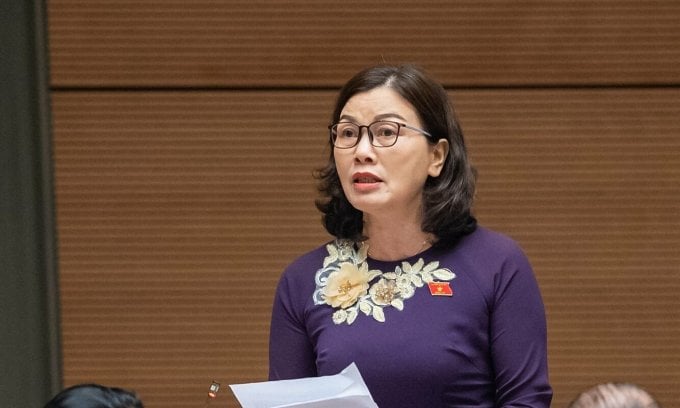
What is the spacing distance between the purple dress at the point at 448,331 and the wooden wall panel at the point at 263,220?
1035mm

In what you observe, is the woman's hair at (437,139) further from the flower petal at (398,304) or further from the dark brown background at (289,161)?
the dark brown background at (289,161)

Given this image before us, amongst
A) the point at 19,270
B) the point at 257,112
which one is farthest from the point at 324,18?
the point at 19,270

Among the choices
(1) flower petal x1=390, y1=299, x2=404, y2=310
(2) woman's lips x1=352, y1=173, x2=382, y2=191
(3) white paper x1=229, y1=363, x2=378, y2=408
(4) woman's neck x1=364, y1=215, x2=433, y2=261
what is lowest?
(3) white paper x1=229, y1=363, x2=378, y2=408

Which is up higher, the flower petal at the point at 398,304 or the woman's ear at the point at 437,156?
the woman's ear at the point at 437,156

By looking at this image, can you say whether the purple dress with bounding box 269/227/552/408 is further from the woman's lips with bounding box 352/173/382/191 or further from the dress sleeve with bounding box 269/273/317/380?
the woman's lips with bounding box 352/173/382/191

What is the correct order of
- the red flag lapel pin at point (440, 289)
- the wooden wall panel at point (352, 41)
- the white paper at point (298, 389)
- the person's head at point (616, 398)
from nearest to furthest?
the person's head at point (616, 398)
the white paper at point (298, 389)
the red flag lapel pin at point (440, 289)
the wooden wall panel at point (352, 41)

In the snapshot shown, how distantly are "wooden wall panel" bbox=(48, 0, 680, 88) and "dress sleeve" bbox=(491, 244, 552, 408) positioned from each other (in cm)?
118

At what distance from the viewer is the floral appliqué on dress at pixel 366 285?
1881 millimetres

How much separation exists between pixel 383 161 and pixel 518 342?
38cm

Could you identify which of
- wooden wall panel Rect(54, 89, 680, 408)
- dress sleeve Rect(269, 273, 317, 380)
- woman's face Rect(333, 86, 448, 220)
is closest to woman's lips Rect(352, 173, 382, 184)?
woman's face Rect(333, 86, 448, 220)

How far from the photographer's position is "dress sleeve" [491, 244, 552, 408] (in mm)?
1801

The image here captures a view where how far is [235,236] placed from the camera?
2.96 m

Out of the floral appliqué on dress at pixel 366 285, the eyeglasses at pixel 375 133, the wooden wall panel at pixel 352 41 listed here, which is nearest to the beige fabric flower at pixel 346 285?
the floral appliqué on dress at pixel 366 285

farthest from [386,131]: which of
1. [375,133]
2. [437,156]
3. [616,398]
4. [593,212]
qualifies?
[593,212]
